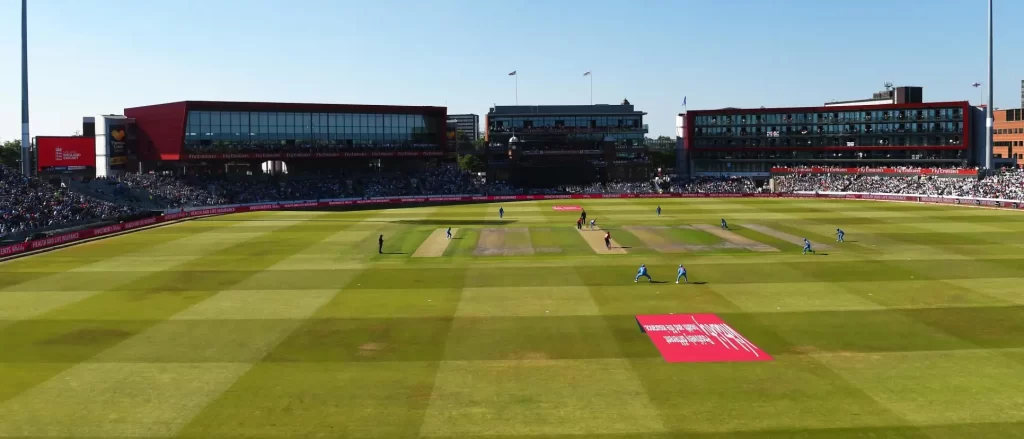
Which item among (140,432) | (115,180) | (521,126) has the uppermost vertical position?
(521,126)

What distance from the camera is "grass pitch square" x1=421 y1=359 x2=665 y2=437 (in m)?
19.5

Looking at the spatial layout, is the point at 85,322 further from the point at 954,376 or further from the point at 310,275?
the point at 954,376

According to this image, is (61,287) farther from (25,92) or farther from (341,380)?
(25,92)

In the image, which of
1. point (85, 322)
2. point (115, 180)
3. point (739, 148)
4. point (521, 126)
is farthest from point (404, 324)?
point (739, 148)

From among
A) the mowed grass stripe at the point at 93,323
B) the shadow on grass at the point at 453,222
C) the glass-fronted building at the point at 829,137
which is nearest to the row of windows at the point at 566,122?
the glass-fronted building at the point at 829,137

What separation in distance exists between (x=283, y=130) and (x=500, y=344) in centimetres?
9166

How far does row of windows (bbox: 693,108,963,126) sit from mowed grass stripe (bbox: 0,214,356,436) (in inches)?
4875

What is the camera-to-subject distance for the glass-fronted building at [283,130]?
105812 mm

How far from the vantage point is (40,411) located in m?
20.7

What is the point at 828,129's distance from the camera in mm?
142875

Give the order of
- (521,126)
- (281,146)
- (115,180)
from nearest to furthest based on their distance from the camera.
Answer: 1. (115,180)
2. (281,146)
3. (521,126)

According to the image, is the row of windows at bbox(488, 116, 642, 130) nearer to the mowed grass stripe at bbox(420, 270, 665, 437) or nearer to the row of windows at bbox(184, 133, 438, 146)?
the row of windows at bbox(184, 133, 438, 146)

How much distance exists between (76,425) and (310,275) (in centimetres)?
2396

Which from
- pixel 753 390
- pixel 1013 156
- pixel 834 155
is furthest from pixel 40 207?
pixel 1013 156
